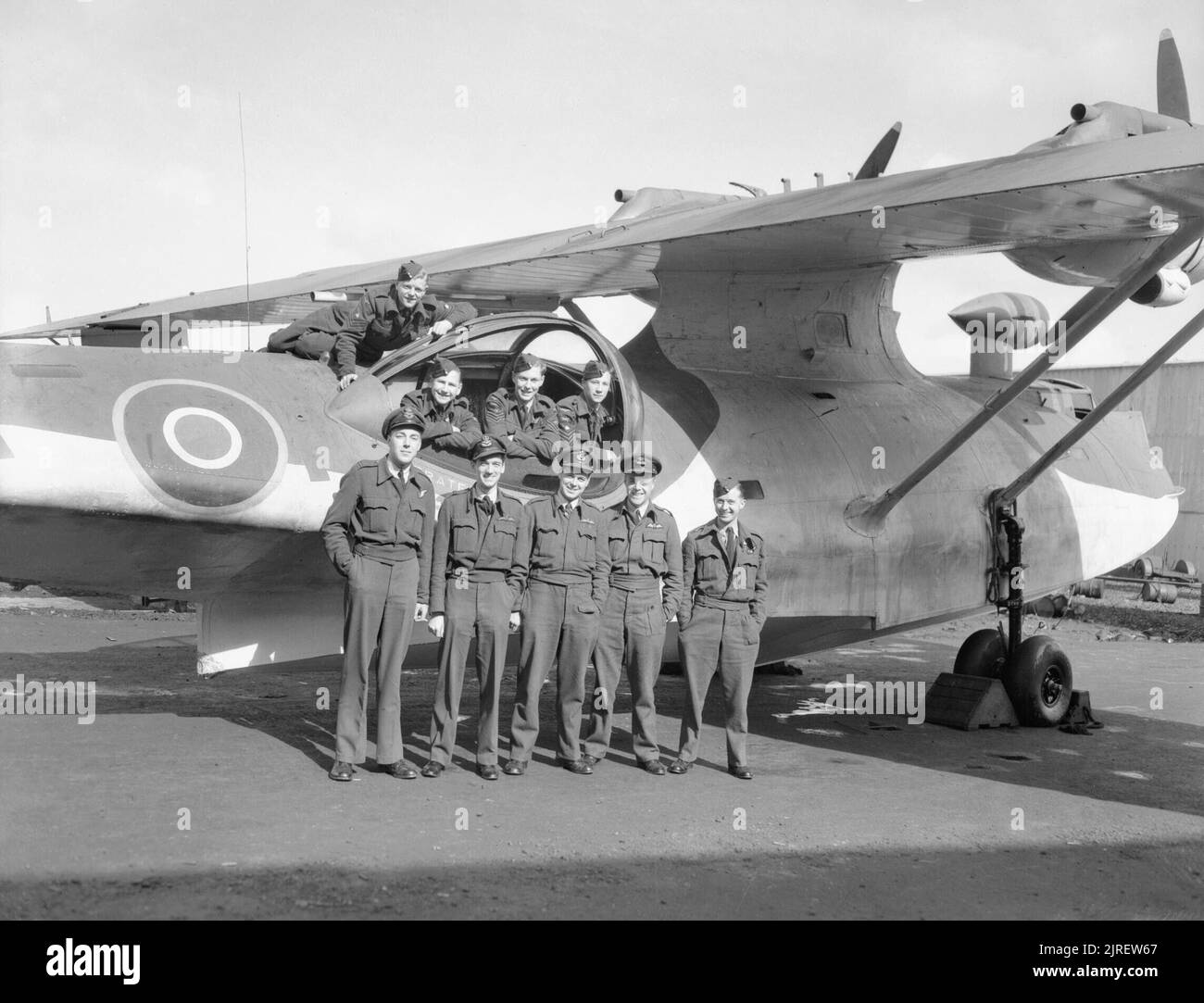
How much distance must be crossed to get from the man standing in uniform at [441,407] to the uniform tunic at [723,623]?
1.54 meters

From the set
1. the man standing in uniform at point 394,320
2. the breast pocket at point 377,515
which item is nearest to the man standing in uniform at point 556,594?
the breast pocket at point 377,515

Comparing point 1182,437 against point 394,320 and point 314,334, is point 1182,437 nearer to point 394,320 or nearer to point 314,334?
point 394,320

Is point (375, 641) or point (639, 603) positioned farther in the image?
point (639, 603)

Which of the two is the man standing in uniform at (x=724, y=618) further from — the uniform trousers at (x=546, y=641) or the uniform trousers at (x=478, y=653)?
the uniform trousers at (x=478, y=653)

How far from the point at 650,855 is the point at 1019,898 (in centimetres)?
164

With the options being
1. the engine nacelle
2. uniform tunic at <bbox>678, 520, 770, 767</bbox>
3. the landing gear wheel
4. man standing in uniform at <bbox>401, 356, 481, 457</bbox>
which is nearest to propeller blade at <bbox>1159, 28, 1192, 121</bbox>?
the engine nacelle

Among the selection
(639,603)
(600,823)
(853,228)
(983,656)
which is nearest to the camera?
(600,823)

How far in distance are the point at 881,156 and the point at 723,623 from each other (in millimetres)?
4729

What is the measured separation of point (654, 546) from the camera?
292 inches

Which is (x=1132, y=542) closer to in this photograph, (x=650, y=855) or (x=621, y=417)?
(x=621, y=417)

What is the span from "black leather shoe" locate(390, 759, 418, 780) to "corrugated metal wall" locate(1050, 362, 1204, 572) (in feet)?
69.1

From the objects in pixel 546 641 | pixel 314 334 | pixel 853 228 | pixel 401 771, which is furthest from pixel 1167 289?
pixel 401 771

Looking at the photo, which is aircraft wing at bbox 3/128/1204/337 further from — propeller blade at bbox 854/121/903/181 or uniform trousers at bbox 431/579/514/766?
uniform trousers at bbox 431/579/514/766
